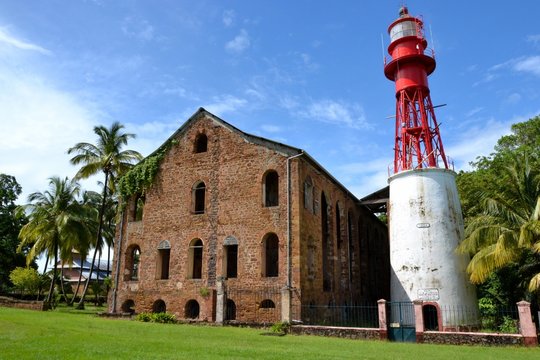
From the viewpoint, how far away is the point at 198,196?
22.2 metres

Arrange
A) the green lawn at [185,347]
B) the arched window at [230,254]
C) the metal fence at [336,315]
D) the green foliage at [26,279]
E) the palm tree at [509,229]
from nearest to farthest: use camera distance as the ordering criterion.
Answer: the green lawn at [185,347] < the palm tree at [509,229] < the metal fence at [336,315] < the arched window at [230,254] < the green foliage at [26,279]

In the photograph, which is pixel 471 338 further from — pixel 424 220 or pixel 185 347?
pixel 185 347

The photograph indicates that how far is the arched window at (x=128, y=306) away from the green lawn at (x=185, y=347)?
702 centimetres

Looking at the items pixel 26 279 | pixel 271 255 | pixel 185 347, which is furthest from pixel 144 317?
pixel 26 279

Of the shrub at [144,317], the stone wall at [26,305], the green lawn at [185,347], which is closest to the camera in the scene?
the green lawn at [185,347]

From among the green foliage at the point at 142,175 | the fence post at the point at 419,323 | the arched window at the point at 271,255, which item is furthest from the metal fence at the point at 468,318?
the green foliage at the point at 142,175

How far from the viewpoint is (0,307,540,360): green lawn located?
888 centimetres

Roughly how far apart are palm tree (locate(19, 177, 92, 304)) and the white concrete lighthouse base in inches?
753

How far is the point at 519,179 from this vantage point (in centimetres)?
1731

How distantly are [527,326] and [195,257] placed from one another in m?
14.7

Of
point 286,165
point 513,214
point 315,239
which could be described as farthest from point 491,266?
point 286,165

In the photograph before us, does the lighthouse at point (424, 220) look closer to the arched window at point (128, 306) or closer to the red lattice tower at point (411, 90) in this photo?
the red lattice tower at point (411, 90)

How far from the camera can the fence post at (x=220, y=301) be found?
59.2ft

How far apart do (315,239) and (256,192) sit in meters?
3.44
